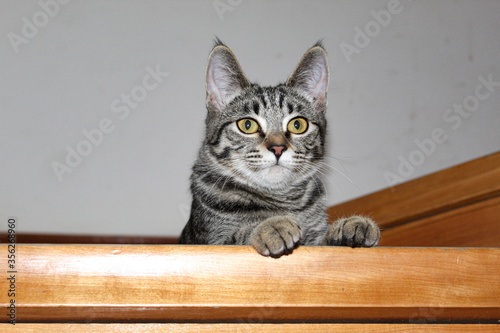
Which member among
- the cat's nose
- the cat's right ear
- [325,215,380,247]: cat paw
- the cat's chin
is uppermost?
the cat's right ear

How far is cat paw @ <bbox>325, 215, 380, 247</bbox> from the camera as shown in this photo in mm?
991

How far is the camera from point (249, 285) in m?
0.82

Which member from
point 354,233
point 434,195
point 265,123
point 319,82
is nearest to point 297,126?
point 265,123

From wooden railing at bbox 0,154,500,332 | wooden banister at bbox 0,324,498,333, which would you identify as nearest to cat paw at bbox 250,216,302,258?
wooden railing at bbox 0,154,500,332

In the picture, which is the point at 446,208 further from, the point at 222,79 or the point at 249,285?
the point at 249,285

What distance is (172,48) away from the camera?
84.1 inches

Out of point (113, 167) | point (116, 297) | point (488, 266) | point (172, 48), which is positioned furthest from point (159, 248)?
point (172, 48)

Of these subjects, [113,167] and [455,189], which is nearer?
[455,189]

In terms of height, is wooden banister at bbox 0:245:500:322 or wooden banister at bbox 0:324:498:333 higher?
wooden banister at bbox 0:245:500:322

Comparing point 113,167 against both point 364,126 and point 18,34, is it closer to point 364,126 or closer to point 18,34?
point 18,34

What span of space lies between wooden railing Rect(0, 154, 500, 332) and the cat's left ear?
2.45 ft

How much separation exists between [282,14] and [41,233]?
1450 mm

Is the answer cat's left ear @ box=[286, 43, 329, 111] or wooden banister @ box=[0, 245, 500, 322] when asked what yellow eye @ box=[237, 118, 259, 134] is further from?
wooden banister @ box=[0, 245, 500, 322]

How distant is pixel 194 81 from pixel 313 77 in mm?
794
